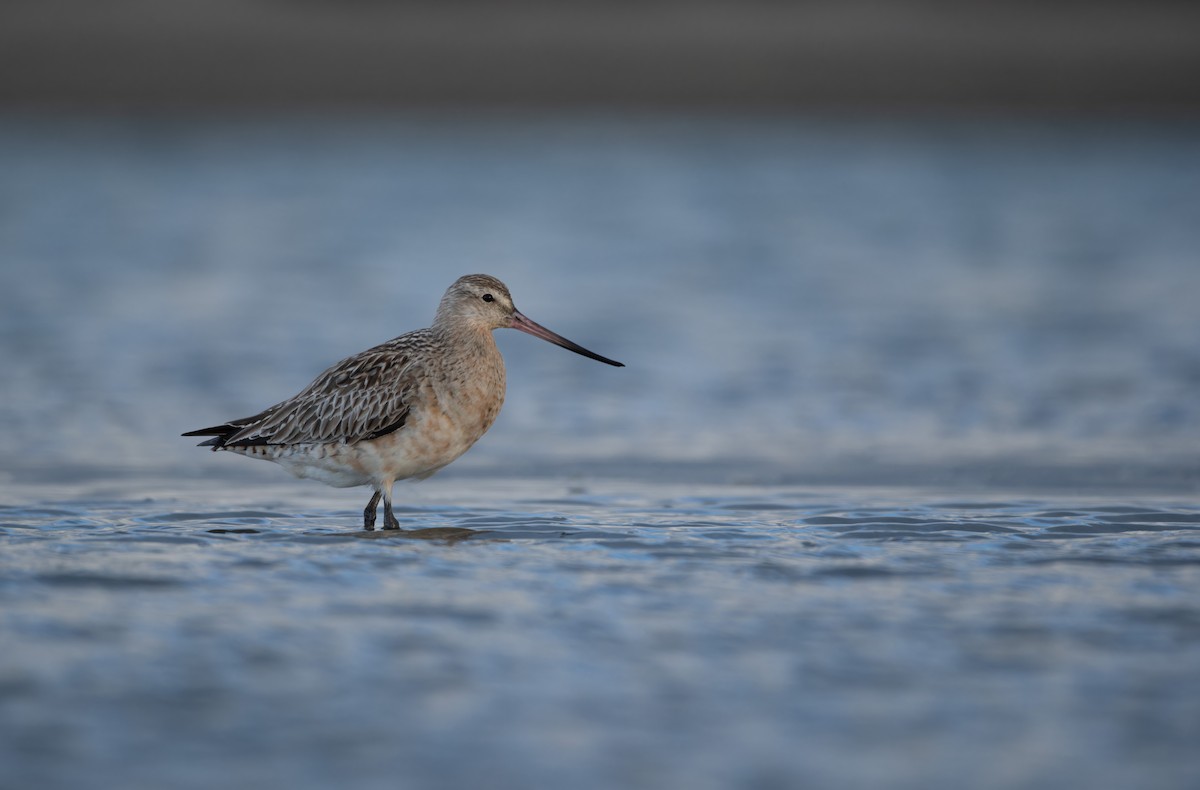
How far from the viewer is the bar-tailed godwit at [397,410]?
6.97 m

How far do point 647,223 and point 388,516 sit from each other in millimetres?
13505

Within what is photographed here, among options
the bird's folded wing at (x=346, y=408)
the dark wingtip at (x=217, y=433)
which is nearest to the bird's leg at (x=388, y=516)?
the bird's folded wing at (x=346, y=408)

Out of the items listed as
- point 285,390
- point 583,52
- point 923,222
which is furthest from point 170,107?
point 285,390

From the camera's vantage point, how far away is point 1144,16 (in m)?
32.6

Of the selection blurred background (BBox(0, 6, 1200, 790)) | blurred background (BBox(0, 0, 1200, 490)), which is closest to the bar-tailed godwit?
blurred background (BBox(0, 6, 1200, 790))

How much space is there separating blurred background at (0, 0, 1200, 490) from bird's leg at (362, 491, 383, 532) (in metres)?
1.49

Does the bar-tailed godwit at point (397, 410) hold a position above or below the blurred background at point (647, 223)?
below

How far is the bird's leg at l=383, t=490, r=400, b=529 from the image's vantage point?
688 centimetres

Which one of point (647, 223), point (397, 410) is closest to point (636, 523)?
point (397, 410)

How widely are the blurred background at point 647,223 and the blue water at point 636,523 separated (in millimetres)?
81

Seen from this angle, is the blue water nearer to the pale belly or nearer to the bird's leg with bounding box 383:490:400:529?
the bird's leg with bounding box 383:490:400:529

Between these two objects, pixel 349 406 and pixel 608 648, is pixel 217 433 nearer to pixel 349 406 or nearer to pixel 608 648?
pixel 349 406

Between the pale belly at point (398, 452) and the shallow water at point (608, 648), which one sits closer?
the shallow water at point (608, 648)

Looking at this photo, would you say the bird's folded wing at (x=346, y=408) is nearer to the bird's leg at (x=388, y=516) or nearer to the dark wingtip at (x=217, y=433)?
the dark wingtip at (x=217, y=433)
